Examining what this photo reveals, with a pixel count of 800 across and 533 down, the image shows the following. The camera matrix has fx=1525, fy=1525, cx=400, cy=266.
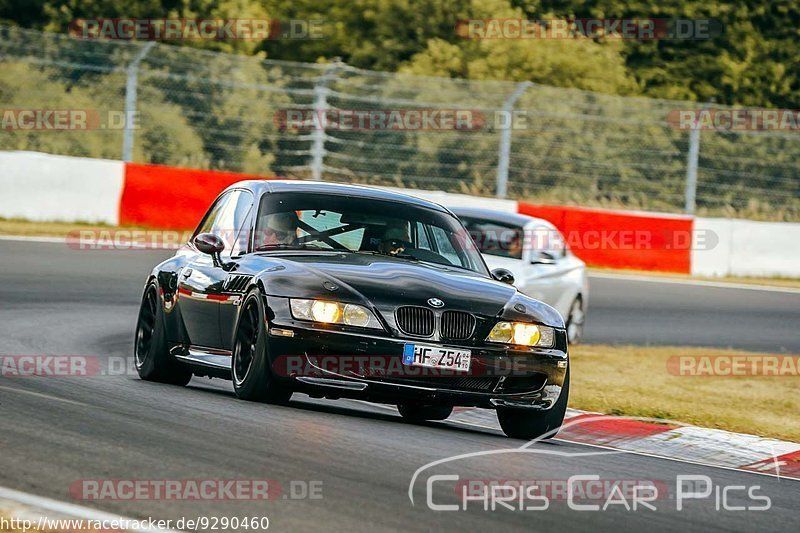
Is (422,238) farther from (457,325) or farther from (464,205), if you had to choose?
(464,205)

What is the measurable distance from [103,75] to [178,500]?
19.3 metres

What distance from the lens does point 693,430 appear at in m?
9.86

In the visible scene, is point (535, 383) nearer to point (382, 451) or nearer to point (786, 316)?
point (382, 451)

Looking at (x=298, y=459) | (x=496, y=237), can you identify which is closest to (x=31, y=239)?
(x=496, y=237)

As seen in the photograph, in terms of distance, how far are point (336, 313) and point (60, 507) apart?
292 centimetres

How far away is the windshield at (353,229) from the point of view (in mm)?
9148

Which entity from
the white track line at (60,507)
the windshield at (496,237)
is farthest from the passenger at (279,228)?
the windshield at (496,237)

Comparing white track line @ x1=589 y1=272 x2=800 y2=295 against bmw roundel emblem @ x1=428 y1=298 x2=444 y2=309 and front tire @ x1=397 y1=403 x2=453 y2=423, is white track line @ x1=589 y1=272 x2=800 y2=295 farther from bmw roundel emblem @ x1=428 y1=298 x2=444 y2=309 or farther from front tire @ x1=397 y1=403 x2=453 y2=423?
bmw roundel emblem @ x1=428 y1=298 x2=444 y2=309

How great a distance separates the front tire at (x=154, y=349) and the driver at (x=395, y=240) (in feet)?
5.19

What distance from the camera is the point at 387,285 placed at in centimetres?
816

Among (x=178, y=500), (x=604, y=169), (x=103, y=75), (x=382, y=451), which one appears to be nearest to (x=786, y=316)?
(x=604, y=169)

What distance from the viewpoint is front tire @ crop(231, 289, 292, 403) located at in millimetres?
8070
